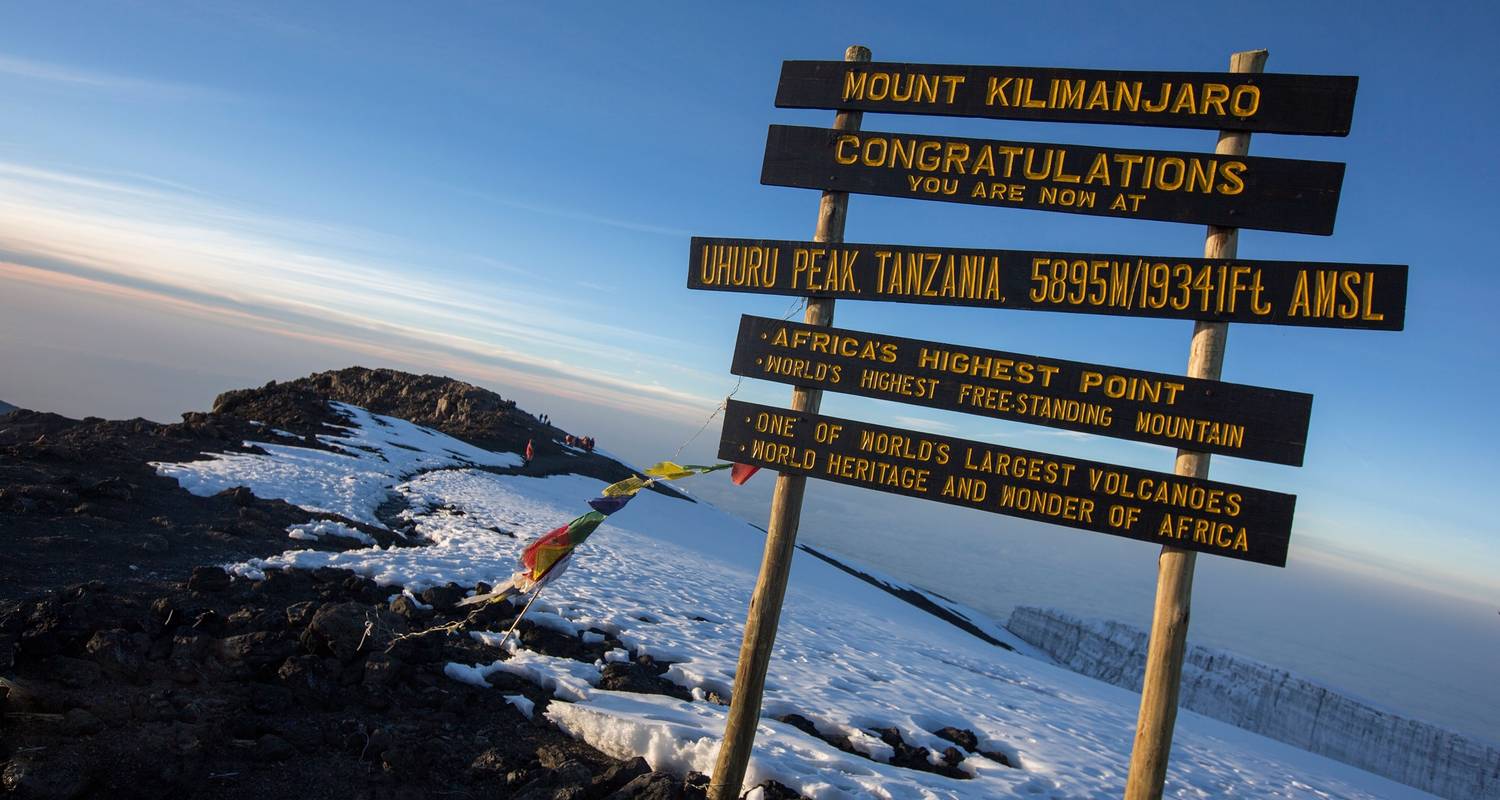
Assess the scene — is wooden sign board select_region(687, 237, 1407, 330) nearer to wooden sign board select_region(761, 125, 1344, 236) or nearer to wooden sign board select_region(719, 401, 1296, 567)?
wooden sign board select_region(761, 125, 1344, 236)

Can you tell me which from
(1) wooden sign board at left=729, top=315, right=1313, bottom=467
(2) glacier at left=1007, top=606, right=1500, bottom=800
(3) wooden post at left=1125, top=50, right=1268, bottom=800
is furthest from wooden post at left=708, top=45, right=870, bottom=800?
(2) glacier at left=1007, top=606, right=1500, bottom=800

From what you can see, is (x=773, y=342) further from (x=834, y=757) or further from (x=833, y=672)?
(x=833, y=672)

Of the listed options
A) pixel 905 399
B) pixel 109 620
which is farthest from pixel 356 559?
pixel 905 399

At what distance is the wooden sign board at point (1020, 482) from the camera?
186 inches

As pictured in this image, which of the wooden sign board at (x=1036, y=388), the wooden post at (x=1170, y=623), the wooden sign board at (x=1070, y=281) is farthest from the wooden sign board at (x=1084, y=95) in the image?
the wooden sign board at (x=1036, y=388)

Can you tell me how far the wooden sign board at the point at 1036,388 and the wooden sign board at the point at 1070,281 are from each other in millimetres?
374

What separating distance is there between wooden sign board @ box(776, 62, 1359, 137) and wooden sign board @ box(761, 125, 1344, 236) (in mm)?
263

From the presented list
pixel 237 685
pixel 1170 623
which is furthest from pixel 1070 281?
pixel 237 685

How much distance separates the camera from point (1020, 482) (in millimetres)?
5195

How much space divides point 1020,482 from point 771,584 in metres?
2.04

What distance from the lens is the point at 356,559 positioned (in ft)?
35.2

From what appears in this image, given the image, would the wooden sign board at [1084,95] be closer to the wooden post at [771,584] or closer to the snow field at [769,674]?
the wooden post at [771,584]

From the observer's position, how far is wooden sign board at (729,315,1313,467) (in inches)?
187

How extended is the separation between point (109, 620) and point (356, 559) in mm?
3997
